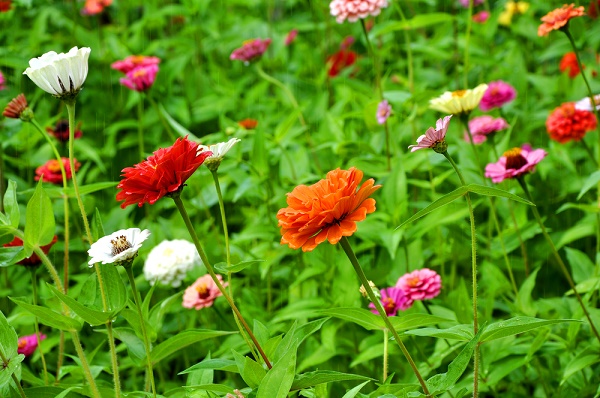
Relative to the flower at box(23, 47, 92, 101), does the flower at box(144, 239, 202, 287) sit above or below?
below

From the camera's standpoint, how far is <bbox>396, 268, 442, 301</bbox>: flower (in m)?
1.32

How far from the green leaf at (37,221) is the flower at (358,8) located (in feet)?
3.14

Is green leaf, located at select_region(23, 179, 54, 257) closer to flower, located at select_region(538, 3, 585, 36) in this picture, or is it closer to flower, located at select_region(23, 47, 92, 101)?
flower, located at select_region(23, 47, 92, 101)

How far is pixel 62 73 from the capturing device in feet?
3.33

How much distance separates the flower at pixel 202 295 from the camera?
147 centimetres

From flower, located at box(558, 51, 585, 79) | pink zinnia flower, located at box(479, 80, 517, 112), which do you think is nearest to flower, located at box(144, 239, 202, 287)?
pink zinnia flower, located at box(479, 80, 517, 112)

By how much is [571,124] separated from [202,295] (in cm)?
89

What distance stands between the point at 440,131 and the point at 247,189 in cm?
88

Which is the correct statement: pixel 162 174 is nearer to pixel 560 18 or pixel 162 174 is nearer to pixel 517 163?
pixel 517 163

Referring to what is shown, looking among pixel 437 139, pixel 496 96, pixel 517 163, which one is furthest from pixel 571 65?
pixel 437 139

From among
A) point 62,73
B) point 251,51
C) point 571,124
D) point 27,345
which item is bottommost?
point 27,345

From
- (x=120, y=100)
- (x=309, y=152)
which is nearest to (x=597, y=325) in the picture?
(x=309, y=152)

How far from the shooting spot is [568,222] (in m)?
1.85

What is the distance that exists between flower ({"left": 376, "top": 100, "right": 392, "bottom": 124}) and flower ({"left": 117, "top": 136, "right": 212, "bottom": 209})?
86 centimetres
